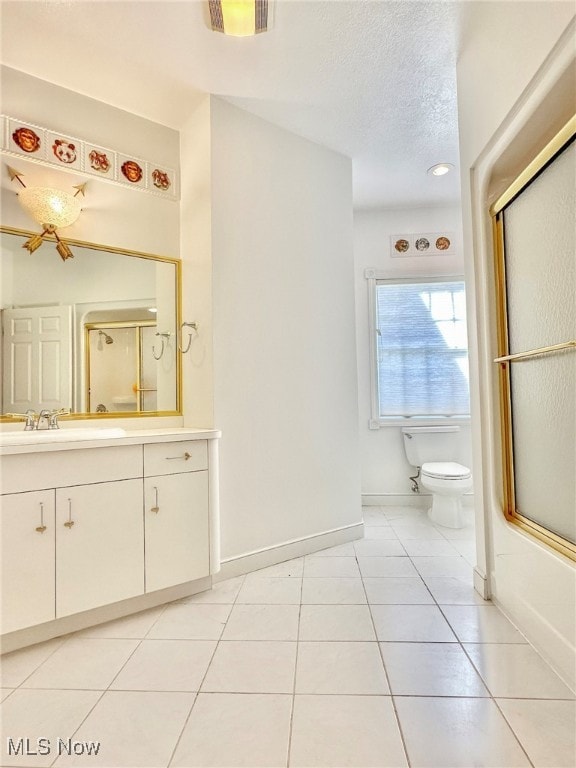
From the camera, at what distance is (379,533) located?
3045mm

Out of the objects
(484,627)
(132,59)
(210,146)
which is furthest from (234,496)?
(132,59)

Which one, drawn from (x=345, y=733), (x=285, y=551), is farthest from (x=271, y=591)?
(x=345, y=733)

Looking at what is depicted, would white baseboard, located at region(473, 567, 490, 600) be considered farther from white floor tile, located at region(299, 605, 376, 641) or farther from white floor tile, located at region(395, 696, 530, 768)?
white floor tile, located at region(395, 696, 530, 768)

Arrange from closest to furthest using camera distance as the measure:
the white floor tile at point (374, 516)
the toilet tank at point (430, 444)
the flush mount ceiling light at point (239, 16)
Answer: the flush mount ceiling light at point (239, 16) → the white floor tile at point (374, 516) → the toilet tank at point (430, 444)

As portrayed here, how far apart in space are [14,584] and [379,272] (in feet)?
11.6

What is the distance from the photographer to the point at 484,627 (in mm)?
1740

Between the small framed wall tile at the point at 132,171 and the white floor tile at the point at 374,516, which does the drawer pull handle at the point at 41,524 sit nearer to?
the small framed wall tile at the point at 132,171

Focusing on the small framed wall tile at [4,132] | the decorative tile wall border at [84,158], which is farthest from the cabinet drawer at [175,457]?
the small framed wall tile at [4,132]

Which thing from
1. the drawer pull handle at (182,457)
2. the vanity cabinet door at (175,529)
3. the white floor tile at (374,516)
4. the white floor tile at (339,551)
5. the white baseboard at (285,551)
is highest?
the drawer pull handle at (182,457)

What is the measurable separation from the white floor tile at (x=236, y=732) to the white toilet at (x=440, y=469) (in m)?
2.16

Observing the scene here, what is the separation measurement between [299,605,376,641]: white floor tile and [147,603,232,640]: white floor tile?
375mm

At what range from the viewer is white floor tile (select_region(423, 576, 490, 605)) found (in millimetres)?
1970

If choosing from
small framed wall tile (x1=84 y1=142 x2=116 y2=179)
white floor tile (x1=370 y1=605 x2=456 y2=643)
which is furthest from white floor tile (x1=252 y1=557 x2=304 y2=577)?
small framed wall tile (x1=84 y1=142 x2=116 y2=179)

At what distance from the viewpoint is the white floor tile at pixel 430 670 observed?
1370 mm
